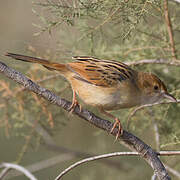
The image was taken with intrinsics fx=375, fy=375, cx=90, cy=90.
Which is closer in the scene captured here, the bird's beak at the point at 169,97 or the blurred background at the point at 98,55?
the blurred background at the point at 98,55

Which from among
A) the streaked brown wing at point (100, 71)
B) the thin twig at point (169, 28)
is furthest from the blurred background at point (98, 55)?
the streaked brown wing at point (100, 71)

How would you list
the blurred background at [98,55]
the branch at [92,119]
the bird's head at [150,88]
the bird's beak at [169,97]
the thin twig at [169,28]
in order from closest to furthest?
the branch at [92,119], the blurred background at [98,55], the thin twig at [169,28], the bird's beak at [169,97], the bird's head at [150,88]

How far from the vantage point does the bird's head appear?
3.82 m

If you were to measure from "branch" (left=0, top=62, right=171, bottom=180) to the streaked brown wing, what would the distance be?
998 millimetres

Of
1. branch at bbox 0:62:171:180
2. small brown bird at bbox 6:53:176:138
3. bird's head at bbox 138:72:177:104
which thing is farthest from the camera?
bird's head at bbox 138:72:177:104

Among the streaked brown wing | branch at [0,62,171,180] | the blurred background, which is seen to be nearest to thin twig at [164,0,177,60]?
the blurred background

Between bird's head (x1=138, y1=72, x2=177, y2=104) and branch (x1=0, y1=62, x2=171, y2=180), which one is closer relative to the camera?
branch (x1=0, y1=62, x2=171, y2=180)

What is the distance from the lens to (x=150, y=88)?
12.9 feet

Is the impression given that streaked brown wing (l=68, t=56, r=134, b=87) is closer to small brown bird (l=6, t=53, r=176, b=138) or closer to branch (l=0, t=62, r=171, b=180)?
small brown bird (l=6, t=53, r=176, b=138)

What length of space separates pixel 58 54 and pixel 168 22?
139cm

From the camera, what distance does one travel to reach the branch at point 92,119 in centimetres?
241

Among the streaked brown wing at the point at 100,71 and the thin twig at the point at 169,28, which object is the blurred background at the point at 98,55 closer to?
the thin twig at the point at 169,28

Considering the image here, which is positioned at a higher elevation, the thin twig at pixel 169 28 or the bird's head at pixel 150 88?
the thin twig at pixel 169 28

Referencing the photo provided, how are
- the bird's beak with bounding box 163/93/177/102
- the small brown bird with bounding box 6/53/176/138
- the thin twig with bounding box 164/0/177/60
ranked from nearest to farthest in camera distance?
the thin twig with bounding box 164/0/177/60
the bird's beak with bounding box 163/93/177/102
the small brown bird with bounding box 6/53/176/138
